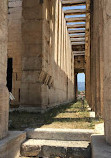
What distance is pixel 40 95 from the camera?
8180 mm

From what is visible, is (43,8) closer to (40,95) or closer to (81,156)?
(40,95)

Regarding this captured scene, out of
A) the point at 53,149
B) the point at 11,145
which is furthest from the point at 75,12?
the point at 11,145

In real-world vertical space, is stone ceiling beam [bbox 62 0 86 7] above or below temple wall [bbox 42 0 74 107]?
above

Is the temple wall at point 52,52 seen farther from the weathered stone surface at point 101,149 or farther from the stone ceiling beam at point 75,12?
the weathered stone surface at point 101,149

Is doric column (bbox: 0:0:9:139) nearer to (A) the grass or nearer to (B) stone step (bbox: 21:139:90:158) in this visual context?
(B) stone step (bbox: 21:139:90:158)

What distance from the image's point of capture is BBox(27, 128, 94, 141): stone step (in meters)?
4.04

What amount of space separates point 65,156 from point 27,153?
73cm

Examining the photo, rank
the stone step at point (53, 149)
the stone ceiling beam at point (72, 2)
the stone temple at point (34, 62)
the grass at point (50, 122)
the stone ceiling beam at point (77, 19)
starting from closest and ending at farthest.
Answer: the stone temple at point (34, 62) → the stone step at point (53, 149) → the grass at point (50, 122) → the stone ceiling beam at point (72, 2) → the stone ceiling beam at point (77, 19)

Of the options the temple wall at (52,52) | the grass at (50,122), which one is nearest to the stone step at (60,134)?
the grass at (50,122)

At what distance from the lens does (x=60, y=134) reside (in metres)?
4.11

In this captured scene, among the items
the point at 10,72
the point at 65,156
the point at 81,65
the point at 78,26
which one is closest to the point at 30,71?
the point at 10,72

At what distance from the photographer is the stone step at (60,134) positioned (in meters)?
4.04

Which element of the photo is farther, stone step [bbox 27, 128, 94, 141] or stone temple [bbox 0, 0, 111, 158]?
stone step [bbox 27, 128, 94, 141]

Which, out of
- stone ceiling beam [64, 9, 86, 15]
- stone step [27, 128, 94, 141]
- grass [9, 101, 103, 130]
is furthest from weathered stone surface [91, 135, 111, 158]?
stone ceiling beam [64, 9, 86, 15]
